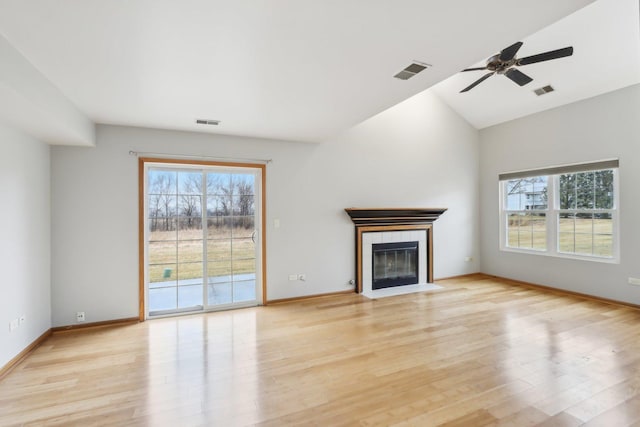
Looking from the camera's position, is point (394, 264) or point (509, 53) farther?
point (394, 264)

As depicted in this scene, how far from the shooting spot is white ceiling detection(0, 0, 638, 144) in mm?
1637

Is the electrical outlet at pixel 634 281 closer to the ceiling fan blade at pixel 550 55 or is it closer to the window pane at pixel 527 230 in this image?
the window pane at pixel 527 230

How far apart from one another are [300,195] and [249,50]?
2.64m

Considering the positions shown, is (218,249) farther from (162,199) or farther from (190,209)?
(162,199)

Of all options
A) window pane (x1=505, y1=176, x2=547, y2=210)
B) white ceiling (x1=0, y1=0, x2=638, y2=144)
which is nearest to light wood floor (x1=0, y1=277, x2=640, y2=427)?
window pane (x1=505, y1=176, x2=547, y2=210)

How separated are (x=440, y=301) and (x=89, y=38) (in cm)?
477

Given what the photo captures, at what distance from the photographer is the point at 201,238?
4.08 meters

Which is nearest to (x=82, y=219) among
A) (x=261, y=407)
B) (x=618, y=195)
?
(x=261, y=407)

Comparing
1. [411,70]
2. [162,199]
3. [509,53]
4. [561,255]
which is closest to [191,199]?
[162,199]

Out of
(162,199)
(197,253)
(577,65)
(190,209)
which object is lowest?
(197,253)

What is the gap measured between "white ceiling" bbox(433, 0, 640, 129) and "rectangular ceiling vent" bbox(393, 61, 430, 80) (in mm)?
1298

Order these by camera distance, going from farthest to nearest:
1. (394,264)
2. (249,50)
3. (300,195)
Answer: (394,264)
(300,195)
(249,50)

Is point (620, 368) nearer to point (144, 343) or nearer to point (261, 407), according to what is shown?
point (261, 407)

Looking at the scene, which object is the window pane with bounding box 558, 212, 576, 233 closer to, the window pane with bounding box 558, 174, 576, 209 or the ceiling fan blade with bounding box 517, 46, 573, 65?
the window pane with bounding box 558, 174, 576, 209
